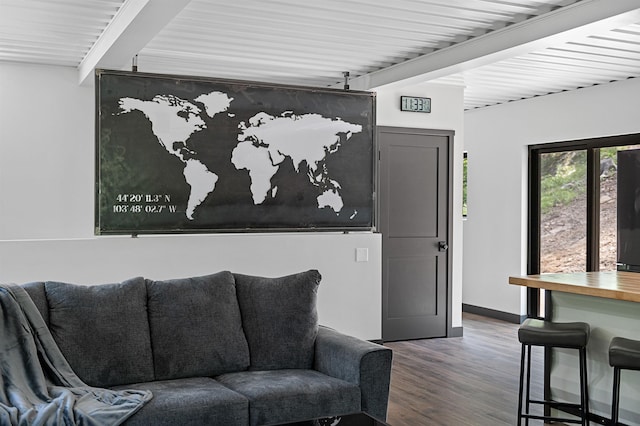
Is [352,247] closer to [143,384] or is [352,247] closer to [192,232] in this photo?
[192,232]

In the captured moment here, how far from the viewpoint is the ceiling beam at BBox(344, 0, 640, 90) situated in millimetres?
4273

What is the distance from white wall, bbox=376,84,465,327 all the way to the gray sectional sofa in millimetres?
3340

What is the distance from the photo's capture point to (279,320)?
13.6 ft

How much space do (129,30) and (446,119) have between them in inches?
154

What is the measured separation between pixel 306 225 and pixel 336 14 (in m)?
1.93

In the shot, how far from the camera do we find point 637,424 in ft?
13.2

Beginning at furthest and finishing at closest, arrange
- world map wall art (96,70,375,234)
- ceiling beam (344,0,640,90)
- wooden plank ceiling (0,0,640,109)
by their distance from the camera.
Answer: world map wall art (96,70,375,234)
wooden plank ceiling (0,0,640,109)
ceiling beam (344,0,640,90)

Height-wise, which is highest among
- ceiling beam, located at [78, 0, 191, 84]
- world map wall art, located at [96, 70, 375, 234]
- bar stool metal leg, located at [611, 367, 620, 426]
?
ceiling beam, located at [78, 0, 191, 84]

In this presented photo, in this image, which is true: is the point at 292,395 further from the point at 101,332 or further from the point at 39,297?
the point at 39,297

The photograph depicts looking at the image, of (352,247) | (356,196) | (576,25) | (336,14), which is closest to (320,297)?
(352,247)

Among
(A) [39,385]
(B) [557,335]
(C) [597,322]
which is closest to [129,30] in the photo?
(A) [39,385]

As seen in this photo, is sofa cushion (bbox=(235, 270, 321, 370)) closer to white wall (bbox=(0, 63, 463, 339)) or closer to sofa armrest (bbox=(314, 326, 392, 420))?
sofa armrest (bbox=(314, 326, 392, 420))

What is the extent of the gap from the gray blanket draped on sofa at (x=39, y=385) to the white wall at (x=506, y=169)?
18.8 feet

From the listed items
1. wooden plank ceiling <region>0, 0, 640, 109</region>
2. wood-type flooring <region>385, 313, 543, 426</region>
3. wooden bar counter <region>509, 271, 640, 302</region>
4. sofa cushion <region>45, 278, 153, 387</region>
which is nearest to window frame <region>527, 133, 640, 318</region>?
wooden plank ceiling <region>0, 0, 640, 109</region>
